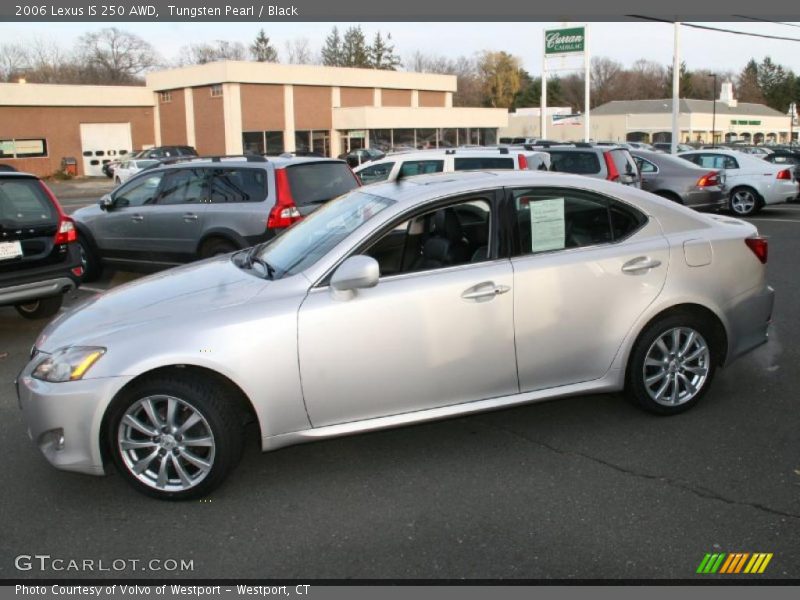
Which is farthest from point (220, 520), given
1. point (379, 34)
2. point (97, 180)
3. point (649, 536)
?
point (379, 34)

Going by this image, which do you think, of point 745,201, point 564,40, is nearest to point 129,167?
point 564,40

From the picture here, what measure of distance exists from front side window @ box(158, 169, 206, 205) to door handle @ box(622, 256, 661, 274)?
602cm

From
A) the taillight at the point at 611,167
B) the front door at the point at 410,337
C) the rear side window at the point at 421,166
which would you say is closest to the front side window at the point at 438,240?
the front door at the point at 410,337

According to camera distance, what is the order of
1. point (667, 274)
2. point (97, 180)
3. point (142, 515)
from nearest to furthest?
point (142, 515), point (667, 274), point (97, 180)

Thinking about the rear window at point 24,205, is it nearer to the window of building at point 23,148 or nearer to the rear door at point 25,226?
the rear door at point 25,226

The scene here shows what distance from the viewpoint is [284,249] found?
15.5 ft

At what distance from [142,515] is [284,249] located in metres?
1.79

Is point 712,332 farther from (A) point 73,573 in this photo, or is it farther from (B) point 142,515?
(A) point 73,573

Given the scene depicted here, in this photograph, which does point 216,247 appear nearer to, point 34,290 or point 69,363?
point 34,290

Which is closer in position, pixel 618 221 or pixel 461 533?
pixel 461 533

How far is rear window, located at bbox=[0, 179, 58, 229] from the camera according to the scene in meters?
7.12

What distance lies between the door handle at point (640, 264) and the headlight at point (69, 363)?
9.96 ft

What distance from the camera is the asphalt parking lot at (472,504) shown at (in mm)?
3328

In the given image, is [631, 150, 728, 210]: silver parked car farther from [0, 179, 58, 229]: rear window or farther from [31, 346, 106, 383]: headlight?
[31, 346, 106, 383]: headlight
